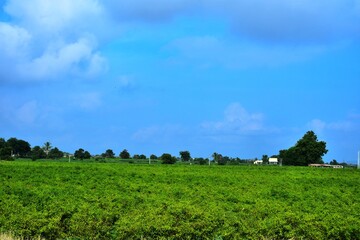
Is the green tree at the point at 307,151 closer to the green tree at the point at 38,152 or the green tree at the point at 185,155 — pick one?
the green tree at the point at 185,155

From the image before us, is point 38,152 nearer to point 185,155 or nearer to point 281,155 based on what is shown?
point 185,155

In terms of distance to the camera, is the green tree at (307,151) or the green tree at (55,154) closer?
the green tree at (55,154)

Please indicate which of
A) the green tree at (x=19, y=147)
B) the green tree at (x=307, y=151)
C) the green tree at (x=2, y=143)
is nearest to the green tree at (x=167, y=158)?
the green tree at (x=307, y=151)

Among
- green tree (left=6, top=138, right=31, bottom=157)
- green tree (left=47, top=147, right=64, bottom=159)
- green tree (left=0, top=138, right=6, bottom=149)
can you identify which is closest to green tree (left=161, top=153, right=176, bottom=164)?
green tree (left=47, top=147, right=64, bottom=159)

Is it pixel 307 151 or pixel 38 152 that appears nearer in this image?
pixel 307 151

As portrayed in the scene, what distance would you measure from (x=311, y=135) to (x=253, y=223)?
7178 centimetres

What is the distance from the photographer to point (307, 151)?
257 ft

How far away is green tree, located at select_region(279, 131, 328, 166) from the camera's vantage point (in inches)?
3054

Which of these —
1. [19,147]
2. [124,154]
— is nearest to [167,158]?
[124,154]

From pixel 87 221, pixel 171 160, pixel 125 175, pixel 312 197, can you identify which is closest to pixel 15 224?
pixel 87 221

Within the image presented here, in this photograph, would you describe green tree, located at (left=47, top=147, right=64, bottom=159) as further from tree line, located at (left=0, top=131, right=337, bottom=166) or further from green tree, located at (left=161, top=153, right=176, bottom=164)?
green tree, located at (left=161, top=153, right=176, bottom=164)

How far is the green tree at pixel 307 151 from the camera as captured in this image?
254 ft

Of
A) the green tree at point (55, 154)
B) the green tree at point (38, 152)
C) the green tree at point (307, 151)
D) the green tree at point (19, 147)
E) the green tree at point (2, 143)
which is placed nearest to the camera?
the green tree at point (55, 154)

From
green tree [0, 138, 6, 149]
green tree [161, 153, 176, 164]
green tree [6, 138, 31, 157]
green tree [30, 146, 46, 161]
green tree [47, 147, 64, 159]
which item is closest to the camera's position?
green tree [161, 153, 176, 164]
